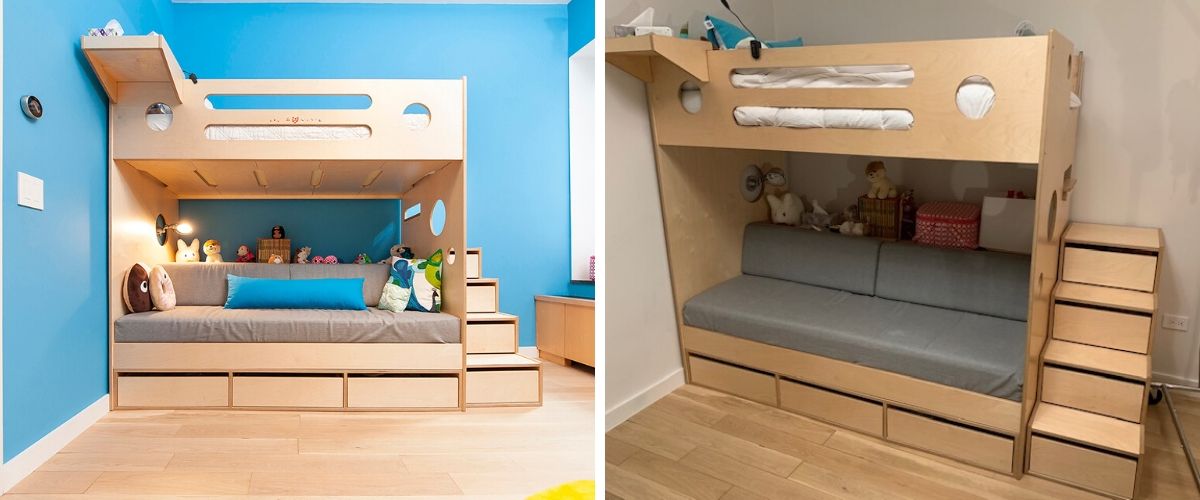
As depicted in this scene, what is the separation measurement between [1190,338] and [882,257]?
0.62 m

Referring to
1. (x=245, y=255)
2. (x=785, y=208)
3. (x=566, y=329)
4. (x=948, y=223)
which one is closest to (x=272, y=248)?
(x=245, y=255)

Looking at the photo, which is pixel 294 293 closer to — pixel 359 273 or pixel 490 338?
pixel 359 273

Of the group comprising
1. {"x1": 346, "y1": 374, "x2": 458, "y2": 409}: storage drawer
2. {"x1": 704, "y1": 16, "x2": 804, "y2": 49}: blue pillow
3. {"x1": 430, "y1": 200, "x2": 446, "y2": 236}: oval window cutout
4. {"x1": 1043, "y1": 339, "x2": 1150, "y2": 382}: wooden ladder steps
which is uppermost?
{"x1": 704, "y1": 16, "x2": 804, "y2": 49}: blue pillow

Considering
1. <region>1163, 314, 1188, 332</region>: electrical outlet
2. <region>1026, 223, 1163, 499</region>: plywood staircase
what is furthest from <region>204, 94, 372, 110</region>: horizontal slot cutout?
<region>1163, 314, 1188, 332</region>: electrical outlet

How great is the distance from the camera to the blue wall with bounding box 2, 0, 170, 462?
6.47 ft

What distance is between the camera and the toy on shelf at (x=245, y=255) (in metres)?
2.50

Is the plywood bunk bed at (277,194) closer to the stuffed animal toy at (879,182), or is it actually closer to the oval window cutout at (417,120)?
the oval window cutout at (417,120)

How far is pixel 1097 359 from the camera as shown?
4.61 ft

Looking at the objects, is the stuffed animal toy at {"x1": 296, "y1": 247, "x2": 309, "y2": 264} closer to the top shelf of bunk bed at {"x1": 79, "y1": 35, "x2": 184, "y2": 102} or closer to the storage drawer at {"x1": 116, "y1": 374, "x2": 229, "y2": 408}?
the storage drawer at {"x1": 116, "y1": 374, "x2": 229, "y2": 408}

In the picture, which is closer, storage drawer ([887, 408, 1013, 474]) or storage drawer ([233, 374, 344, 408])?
storage drawer ([887, 408, 1013, 474])

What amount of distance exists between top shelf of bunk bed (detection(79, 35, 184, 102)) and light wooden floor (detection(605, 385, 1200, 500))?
171 cm

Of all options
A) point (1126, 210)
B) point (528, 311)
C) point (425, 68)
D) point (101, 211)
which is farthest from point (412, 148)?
point (1126, 210)

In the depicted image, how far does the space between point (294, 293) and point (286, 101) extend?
2.07 feet

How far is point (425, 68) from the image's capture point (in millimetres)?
2465
